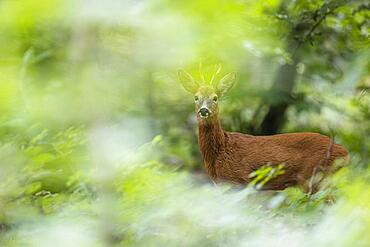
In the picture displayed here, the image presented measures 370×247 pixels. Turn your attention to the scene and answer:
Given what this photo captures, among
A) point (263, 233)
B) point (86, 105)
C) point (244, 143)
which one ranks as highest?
point (86, 105)

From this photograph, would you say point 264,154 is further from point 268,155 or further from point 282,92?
point 282,92

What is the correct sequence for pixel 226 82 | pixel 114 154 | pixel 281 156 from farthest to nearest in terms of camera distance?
pixel 281 156, pixel 226 82, pixel 114 154

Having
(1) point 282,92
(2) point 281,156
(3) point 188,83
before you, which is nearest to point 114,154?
(3) point 188,83

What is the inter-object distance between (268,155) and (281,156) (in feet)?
0.14

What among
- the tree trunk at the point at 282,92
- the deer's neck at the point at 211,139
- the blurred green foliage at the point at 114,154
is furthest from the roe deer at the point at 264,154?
the tree trunk at the point at 282,92

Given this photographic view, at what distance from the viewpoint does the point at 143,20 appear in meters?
1.18

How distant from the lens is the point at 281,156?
8.34ft

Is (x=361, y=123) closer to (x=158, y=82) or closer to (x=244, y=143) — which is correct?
(x=158, y=82)

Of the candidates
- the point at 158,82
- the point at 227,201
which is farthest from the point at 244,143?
the point at 227,201

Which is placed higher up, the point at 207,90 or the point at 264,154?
the point at 207,90

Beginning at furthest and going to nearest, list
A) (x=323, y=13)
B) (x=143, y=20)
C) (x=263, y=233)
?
1. (x=323, y=13)
2. (x=263, y=233)
3. (x=143, y=20)

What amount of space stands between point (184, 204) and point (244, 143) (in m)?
1.20

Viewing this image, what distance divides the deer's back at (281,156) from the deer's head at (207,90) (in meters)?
0.18

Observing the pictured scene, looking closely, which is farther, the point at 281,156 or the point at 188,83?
the point at 281,156
